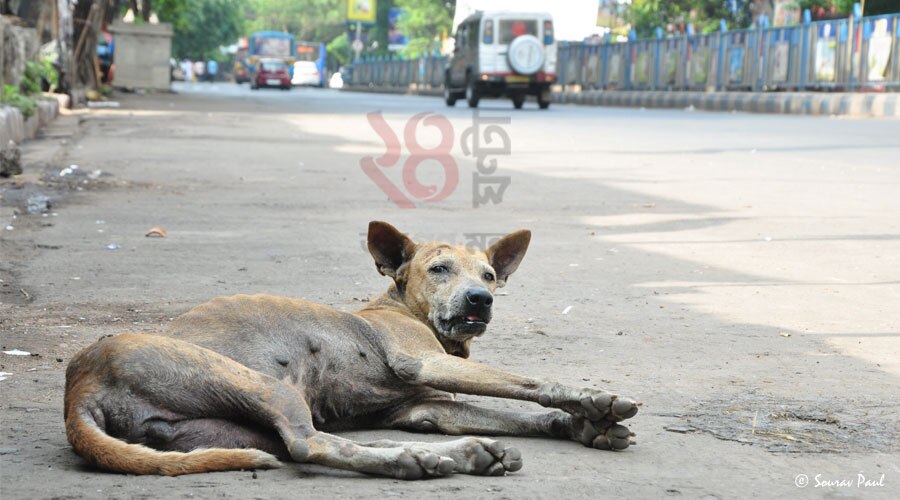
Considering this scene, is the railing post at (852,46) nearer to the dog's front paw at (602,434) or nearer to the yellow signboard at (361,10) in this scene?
the dog's front paw at (602,434)

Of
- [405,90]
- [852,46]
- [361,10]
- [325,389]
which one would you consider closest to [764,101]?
[852,46]

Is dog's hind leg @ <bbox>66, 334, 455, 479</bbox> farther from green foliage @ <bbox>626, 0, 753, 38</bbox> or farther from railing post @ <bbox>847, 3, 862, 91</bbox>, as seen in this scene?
green foliage @ <bbox>626, 0, 753, 38</bbox>

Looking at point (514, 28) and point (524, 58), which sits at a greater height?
point (514, 28)

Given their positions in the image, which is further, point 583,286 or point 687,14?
point 687,14

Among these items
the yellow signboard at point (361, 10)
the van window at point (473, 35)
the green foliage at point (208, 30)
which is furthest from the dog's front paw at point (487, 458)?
the yellow signboard at point (361, 10)

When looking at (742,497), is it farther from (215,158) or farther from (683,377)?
(215,158)

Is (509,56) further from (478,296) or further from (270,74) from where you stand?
(270,74)

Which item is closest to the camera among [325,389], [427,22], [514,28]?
[325,389]

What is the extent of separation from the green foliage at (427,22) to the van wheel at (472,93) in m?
44.4

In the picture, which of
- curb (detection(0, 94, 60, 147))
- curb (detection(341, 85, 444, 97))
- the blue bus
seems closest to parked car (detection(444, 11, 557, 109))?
curb (detection(0, 94, 60, 147))

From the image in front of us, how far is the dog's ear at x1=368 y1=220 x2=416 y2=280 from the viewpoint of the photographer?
473cm

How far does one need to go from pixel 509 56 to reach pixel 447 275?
104 ft

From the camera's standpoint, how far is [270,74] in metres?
71.5

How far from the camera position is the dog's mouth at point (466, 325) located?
14.5 feet
